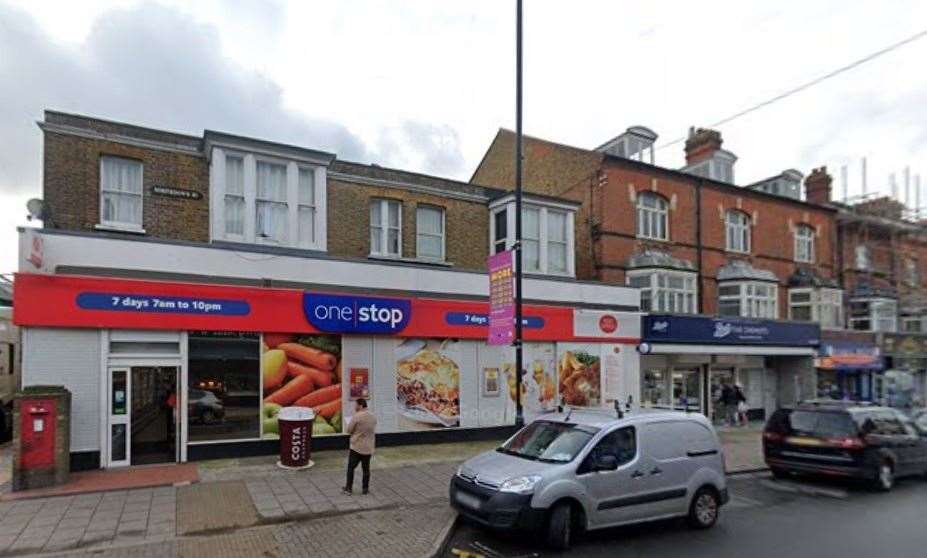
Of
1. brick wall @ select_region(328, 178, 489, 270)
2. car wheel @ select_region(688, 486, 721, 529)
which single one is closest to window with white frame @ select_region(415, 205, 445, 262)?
brick wall @ select_region(328, 178, 489, 270)

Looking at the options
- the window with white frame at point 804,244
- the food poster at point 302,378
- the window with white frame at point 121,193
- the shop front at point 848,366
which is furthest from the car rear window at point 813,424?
the window with white frame at point 804,244

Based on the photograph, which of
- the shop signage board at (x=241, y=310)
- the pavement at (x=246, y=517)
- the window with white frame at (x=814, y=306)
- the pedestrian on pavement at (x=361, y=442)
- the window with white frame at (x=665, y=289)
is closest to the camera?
the pavement at (x=246, y=517)

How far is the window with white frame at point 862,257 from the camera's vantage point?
87.8 feet

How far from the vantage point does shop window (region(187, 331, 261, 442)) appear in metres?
11.7

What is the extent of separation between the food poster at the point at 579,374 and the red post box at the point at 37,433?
1139 cm

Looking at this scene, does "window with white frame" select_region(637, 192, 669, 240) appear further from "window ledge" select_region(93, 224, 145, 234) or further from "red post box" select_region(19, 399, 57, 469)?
"red post box" select_region(19, 399, 57, 469)

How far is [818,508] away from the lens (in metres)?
9.70

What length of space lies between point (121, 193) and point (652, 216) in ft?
52.8

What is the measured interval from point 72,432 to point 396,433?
20.8 ft

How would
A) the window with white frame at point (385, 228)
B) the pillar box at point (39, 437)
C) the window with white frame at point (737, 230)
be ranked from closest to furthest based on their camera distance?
the pillar box at point (39, 437)
the window with white frame at point (385, 228)
the window with white frame at point (737, 230)

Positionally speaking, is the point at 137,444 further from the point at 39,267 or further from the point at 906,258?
the point at 906,258

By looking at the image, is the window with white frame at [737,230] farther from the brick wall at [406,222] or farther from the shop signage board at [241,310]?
the brick wall at [406,222]

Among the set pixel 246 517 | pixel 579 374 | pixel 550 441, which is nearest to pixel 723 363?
pixel 579 374

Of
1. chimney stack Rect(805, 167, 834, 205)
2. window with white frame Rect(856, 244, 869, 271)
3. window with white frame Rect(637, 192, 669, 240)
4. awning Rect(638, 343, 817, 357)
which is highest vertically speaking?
chimney stack Rect(805, 167, 834, 205)
